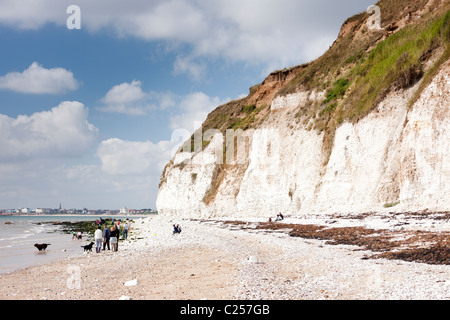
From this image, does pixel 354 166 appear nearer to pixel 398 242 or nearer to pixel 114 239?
pixel 398 242

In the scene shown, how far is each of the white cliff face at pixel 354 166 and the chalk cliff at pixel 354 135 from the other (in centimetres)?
7

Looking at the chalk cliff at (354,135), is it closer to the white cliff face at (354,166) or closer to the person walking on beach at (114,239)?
the white cliff face at (354,166)

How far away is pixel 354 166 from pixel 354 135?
9.24 ft

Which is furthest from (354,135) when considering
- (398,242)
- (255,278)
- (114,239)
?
(255,278)

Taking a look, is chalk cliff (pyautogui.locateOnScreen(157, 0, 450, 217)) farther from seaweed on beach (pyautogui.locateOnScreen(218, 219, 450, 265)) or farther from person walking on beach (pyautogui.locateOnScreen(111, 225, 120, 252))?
person walking on beach (pyautogui.locateOnScreen(111, 225, 120, 252))

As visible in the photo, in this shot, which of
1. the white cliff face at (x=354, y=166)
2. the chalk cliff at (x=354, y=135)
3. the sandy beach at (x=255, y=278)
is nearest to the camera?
the sandy beach at (x=255, y=278)

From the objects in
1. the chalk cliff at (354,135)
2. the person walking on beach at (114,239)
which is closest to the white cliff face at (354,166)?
the chalk cliff at (354,135)

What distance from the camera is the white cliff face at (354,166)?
56.4 ft

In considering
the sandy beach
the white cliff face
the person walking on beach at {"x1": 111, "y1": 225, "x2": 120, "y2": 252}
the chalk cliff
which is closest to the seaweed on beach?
the sandy beach

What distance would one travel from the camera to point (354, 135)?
25625mm

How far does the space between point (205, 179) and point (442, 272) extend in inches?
1824

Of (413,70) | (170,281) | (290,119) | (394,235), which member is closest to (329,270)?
(170,281)

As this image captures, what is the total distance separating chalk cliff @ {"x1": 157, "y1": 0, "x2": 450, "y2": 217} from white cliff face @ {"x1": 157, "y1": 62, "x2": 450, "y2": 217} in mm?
72

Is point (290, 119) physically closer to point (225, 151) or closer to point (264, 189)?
point (264, 189)
